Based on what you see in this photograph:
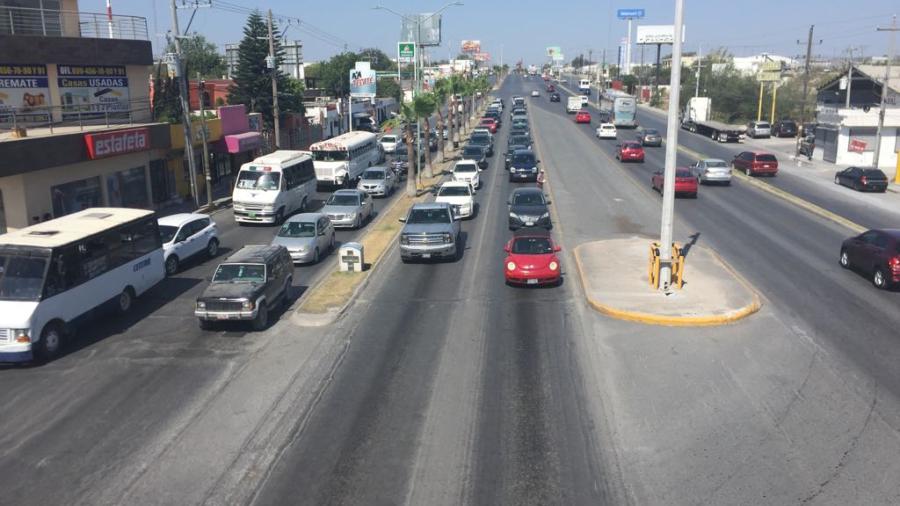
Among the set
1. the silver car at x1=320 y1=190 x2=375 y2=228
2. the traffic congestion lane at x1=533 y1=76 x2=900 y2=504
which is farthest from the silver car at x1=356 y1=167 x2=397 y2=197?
the traffic congestion lane at x1=533 y1=76 x2=900 y2=504

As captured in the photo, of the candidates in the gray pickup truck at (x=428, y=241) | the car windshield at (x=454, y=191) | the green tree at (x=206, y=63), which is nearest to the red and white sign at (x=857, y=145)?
the car windshield at (x=454, y=191)

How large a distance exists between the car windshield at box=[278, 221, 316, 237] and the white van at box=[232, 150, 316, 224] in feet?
21.3

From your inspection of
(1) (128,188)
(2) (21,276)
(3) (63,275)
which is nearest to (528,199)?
(1) (128,188)

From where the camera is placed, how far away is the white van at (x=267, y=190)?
33500 mm

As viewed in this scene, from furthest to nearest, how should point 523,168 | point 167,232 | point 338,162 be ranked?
point 523,168 → point 338,162 → point 167,232

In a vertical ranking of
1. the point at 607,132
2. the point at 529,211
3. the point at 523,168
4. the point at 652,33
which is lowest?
the point at 529,211

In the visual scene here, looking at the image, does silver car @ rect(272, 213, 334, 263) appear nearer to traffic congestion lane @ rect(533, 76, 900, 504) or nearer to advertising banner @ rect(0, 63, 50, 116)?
traffic congestion lane @ rect(533, 76, 900, 504)

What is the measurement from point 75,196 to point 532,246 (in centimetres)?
2015

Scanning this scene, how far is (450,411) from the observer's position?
14.1m

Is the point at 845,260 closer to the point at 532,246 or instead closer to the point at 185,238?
the point at 532,246

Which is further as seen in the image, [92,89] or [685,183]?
[685,183]

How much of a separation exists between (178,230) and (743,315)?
725 inches

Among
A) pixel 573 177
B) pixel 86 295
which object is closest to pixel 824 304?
pixel 86 295

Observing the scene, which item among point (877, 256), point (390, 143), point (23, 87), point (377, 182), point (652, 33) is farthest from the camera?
point (652, 33)
